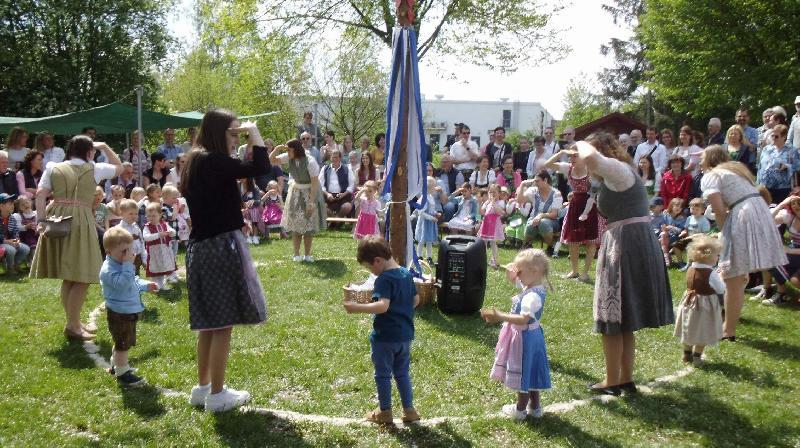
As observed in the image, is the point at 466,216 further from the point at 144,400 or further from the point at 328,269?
the point at 144,400

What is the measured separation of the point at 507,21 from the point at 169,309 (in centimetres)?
1653

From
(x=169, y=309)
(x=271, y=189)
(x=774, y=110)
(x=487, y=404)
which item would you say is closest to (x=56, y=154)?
(x=271, y=189)

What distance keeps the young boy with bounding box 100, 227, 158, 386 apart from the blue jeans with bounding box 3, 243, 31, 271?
5.77 meters

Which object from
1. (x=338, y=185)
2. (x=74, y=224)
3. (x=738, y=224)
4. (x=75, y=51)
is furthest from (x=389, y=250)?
(x=75, y=51)

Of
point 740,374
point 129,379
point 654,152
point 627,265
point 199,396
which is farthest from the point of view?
Result: point 654,152

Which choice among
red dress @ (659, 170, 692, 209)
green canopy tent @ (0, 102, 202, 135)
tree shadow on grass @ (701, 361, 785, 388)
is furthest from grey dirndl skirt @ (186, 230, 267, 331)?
green canopy tent @ (0, 102, 202, 135)

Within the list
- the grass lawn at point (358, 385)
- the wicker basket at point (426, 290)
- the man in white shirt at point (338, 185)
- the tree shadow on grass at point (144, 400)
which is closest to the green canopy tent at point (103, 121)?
the man in white shirt at point (338, 185)

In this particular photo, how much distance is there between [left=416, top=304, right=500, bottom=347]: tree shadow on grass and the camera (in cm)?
643

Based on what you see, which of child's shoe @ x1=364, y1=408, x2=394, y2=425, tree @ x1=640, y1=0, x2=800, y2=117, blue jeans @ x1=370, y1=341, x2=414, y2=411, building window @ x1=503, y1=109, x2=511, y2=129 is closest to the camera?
blue jeans @ x1=370, y1=341, x2=414, y2=411

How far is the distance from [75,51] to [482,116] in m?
50.8

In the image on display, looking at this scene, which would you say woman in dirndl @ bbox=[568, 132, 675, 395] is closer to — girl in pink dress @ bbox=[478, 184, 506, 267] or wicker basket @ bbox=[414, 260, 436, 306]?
wicker basket @ bbox=[414, 260, 436, 306]

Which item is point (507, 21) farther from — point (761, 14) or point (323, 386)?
point (323, 386)

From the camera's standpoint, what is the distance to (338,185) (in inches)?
603

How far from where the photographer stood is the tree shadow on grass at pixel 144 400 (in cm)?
453
